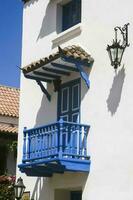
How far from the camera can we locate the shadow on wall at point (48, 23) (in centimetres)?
1584

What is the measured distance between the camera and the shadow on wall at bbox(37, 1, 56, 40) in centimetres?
1584

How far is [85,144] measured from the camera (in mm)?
13438

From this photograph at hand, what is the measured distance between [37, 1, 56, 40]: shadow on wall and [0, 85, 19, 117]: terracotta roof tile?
7.45 metres

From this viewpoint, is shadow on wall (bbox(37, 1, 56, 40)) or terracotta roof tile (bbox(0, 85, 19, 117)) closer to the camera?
shadow on wall (bbox(37, 1, 56, 40))

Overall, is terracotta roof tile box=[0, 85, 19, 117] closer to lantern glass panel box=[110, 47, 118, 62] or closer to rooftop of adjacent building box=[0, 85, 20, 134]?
rooftop of adjacent building box=[0, 85, 20, 134]

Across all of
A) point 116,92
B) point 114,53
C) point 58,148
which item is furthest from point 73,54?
point 58,148

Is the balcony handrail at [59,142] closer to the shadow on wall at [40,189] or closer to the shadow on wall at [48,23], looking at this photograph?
the shadow on wall at [40,189]

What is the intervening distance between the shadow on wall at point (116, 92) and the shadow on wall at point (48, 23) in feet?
11.5

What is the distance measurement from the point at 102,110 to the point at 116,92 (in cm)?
62

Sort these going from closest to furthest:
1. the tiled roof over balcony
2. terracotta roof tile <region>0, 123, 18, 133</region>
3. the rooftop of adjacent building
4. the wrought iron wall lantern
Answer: the wrought iron wall lantern → the tiled roof over balcony → terracotta roof tile <region>0, 123, 18, 133</region> → the rooftop of adjacent building

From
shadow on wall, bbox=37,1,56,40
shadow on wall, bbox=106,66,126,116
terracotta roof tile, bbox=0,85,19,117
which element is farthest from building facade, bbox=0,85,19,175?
shadow on wall, bbox=106,66,126,116

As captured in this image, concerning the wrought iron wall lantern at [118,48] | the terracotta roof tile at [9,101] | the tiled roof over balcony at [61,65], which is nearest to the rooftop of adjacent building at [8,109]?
the terracotta roof tile at [9,101]

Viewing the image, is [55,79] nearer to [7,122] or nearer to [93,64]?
[93,64]

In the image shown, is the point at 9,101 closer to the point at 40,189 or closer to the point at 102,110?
the point at 40,189
